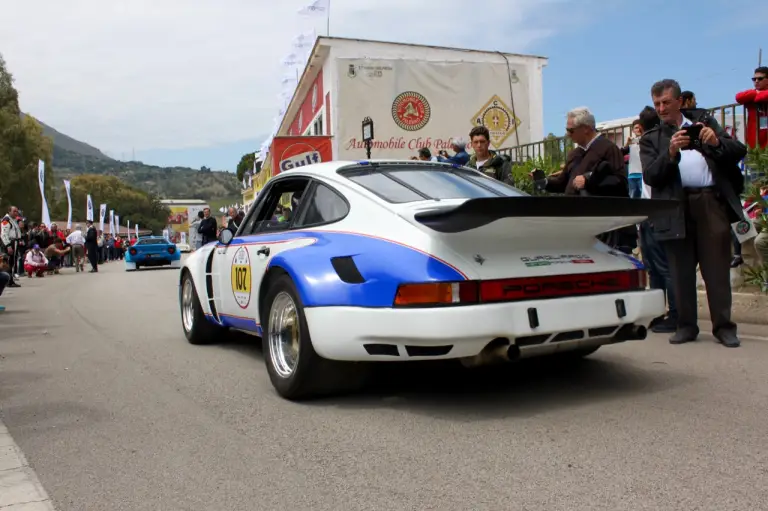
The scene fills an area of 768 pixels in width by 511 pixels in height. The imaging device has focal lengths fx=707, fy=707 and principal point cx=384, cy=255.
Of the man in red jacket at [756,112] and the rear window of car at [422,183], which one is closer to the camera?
the rear window of car at [422,183]

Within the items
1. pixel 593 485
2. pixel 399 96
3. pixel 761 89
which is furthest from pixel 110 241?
pixel 593 485

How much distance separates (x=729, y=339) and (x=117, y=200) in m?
139

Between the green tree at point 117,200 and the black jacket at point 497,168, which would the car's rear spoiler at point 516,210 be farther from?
the green tree at point 117,200

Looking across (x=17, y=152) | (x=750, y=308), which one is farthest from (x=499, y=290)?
(x=17, y=152)

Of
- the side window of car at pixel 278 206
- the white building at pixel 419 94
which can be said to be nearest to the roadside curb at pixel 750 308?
the side window of car at pixel 278 206

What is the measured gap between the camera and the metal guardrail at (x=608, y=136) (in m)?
7.95

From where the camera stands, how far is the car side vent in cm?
385

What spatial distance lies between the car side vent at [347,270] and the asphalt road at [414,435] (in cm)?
77

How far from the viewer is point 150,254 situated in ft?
85.5

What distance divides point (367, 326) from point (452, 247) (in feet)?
2.02

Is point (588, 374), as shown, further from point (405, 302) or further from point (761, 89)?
point (761, 89)

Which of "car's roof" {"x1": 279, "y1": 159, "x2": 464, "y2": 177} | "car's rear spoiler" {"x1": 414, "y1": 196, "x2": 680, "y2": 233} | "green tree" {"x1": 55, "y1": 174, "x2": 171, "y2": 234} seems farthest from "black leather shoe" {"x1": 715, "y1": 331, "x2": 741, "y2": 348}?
"green tree" {"x1": 55, "y1": 174, "x2": 171, "y2": 234}

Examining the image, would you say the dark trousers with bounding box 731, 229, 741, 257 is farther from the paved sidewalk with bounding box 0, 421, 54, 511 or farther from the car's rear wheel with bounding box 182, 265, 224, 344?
the paved sidewalk with bounding box 0, 421, 54, 511

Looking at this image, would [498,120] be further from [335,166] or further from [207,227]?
[335,166]
